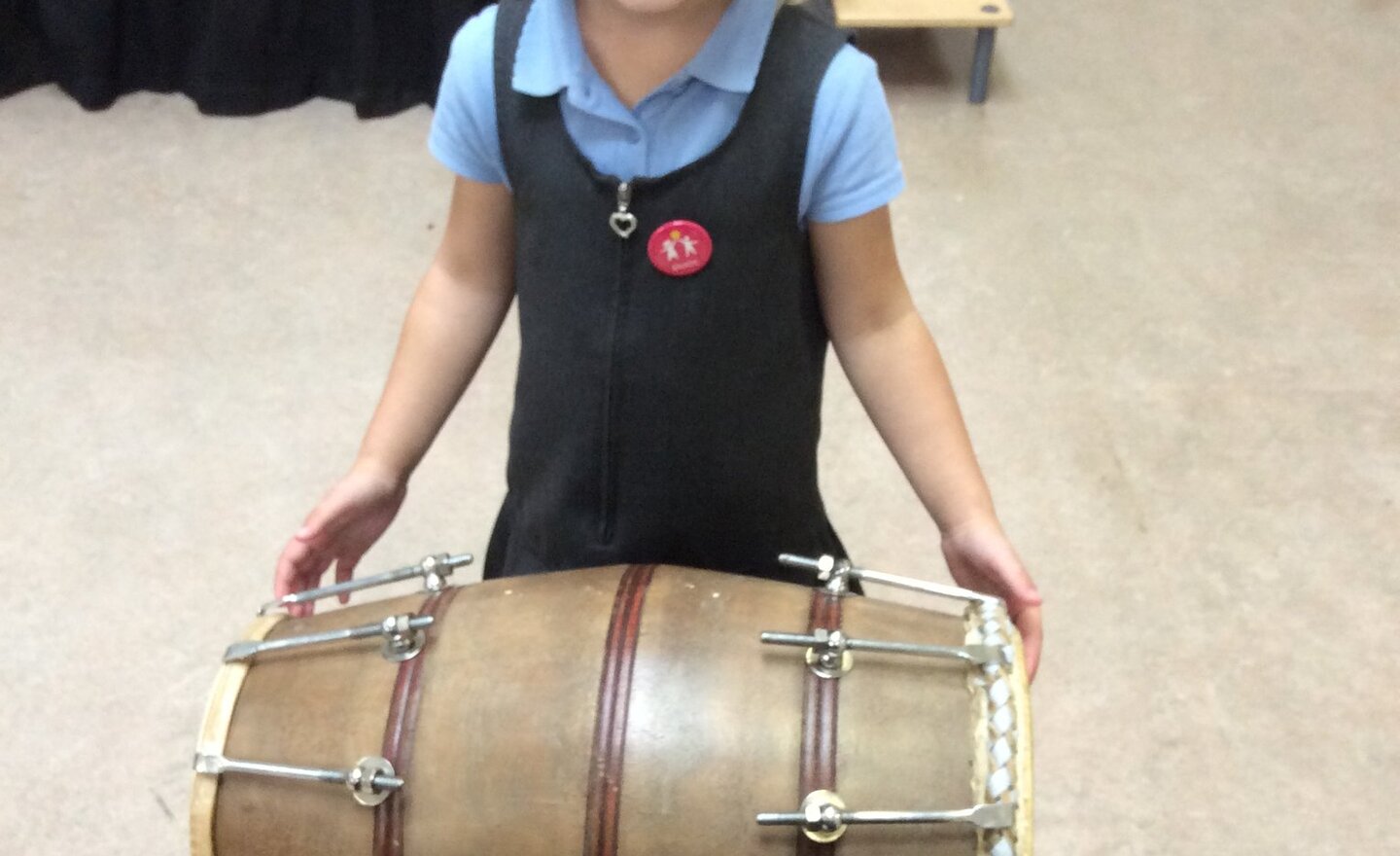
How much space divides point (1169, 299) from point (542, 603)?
1.38 meters

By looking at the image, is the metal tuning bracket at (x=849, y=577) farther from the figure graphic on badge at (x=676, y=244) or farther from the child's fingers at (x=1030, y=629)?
the figure graphic on badge at (x=676, y=244)

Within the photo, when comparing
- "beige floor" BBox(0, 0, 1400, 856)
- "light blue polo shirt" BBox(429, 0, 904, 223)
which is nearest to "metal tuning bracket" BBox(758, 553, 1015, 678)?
"light blue polo shirt" BBox(429, 0, 904, 223)

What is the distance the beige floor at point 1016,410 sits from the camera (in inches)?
49.3

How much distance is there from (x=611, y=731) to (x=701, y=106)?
34 cm

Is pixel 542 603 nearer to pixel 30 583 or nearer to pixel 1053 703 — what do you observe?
pixel 1053 703

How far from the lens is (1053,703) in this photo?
1283 mm

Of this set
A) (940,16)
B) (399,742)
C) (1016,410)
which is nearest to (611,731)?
(399,742)

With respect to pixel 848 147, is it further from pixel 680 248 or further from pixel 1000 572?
pixel 1000 572

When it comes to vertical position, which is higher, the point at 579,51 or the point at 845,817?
the point at 579,51

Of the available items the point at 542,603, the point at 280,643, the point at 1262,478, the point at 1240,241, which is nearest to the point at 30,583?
the point at 280,643

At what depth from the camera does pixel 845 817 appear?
588 millimetres

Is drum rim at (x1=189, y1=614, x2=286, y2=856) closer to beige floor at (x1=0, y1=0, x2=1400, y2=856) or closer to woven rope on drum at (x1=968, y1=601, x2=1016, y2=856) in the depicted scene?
woven rope on drum at (x1=968, y1=601, x2=1016, y2=856)

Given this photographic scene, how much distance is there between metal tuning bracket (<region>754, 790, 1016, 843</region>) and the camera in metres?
0.59

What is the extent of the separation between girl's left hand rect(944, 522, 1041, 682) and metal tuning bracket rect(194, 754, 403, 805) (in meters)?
0.38
